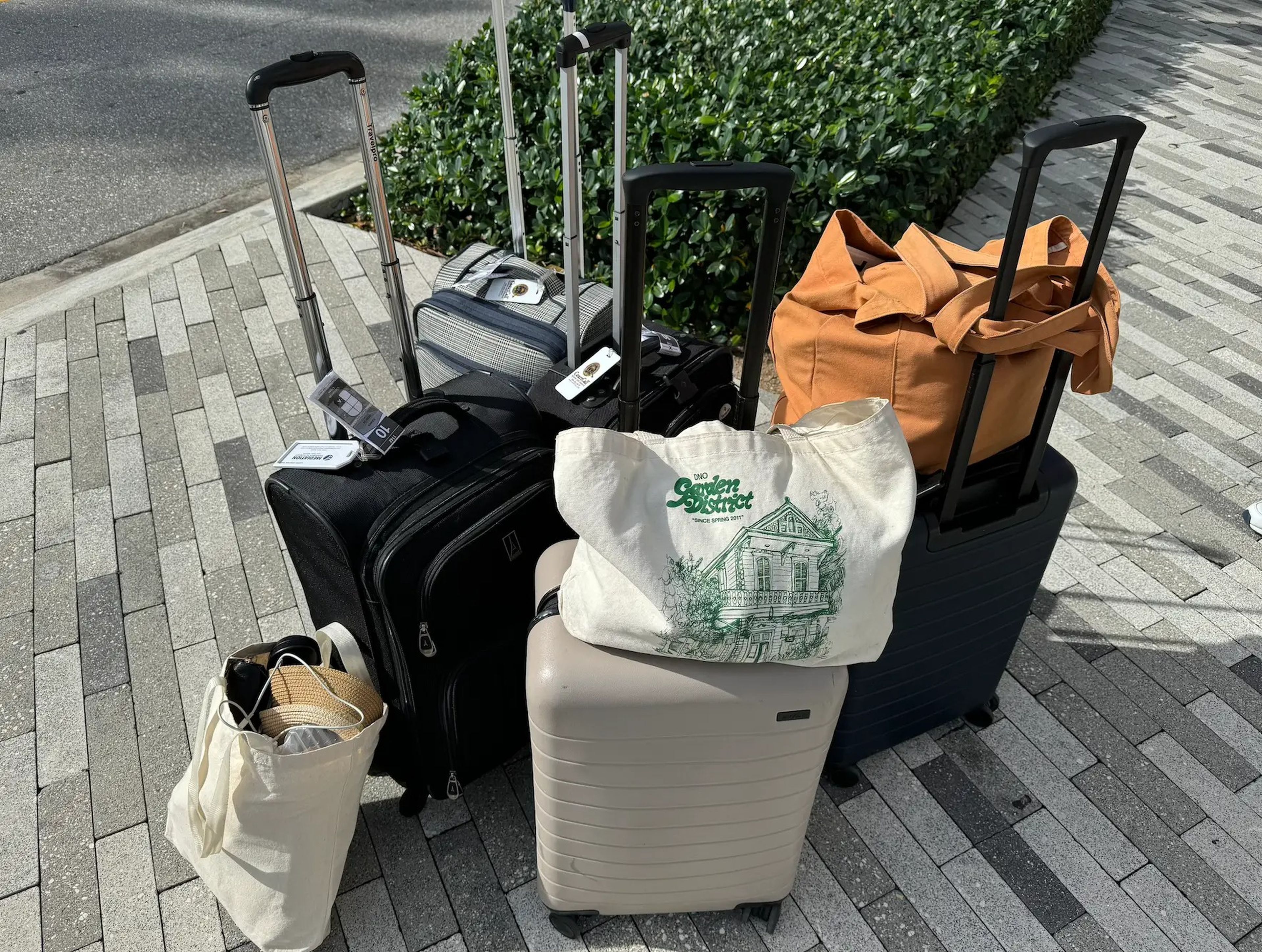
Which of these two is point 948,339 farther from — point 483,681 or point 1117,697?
point 1117,697

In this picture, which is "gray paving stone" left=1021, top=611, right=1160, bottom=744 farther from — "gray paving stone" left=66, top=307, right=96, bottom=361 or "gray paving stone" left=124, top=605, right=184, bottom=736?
"gray paving stone" left=66, top=307, right=96, bottom=361

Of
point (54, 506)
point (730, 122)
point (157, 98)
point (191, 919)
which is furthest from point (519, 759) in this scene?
point (157, 98)

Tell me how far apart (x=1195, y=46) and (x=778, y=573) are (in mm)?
7800

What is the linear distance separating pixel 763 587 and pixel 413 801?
1136 mm

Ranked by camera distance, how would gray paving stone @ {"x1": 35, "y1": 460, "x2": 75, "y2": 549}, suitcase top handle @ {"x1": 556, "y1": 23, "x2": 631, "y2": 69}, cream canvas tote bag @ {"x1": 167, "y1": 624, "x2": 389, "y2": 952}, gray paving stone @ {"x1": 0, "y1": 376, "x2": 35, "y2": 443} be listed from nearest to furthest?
cream canvas tote bag @ {"x1": 167, "y1": 624, "x2": 389, "y2": 952}
suitcase top handle @ {"x1": 556, "y1": 23, "x2": 631, "y2": 69}
gray paving stone @ {"x1": 35, "y1": 460, "x2": 75, "y2": 549}
gray paving stone @ {"x1": 0, "y1": 376, "x2": 35, "y2": 443}

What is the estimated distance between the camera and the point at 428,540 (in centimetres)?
170

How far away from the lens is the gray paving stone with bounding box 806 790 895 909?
6.58 ft

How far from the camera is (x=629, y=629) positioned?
4.63 ft

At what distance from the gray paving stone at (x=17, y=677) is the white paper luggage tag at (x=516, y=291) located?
60.8 inches

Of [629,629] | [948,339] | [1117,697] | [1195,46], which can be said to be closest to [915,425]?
[948,339]

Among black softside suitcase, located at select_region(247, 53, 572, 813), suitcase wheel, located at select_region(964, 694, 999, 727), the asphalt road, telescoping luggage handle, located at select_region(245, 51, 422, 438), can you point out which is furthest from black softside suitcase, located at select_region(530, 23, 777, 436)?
the asphalt road

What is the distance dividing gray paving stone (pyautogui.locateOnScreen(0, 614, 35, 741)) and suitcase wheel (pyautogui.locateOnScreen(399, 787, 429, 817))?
992 mm

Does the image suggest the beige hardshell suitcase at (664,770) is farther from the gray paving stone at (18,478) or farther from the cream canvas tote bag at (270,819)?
the gray paving stone at (18,478)

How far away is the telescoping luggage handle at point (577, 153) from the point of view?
1881mm
